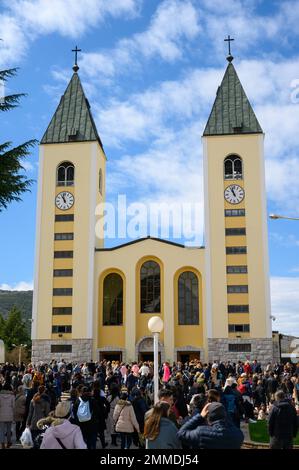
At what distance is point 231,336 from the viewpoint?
4184 centimetres

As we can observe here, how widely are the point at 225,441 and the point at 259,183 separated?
39.6m

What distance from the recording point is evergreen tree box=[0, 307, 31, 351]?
71938mm

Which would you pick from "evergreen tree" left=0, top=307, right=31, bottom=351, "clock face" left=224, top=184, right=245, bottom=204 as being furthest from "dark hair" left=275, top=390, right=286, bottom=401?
"evergreen tree" left=0, top=307, right=31, bottom=351

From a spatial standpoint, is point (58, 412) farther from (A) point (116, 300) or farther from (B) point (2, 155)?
(A) point (116, 300)

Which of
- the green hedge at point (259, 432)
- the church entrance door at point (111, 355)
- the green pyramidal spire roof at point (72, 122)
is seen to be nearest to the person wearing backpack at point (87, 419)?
the green hedge at point (259, 432)

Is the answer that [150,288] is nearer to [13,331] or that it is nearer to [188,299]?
[188,299]

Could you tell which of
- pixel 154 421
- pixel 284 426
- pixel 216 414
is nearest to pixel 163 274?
pixel 284 426

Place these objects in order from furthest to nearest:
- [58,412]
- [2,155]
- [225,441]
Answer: [2,155] → [58,412] → [225,441]

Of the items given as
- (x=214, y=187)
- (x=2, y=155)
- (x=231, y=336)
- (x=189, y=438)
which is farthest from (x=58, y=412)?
(x=214, y=187)

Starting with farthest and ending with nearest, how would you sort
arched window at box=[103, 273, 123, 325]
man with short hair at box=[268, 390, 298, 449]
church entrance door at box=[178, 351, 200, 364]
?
arched window at box=[103, 273, 123, 325] < church entrance door at box=[178, 351, 200, 364] < man with short hair at box=[268, 390, 298, 449]

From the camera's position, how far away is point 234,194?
1745 inches

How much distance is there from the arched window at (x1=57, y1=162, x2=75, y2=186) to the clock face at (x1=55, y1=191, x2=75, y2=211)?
3.72ft

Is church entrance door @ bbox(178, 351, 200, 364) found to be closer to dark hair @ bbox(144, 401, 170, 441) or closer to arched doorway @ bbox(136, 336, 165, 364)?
arched doorway @ bbox(136, 336, 165, 364)

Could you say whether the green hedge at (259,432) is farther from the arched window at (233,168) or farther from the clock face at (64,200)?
the clock face at (64,200)
